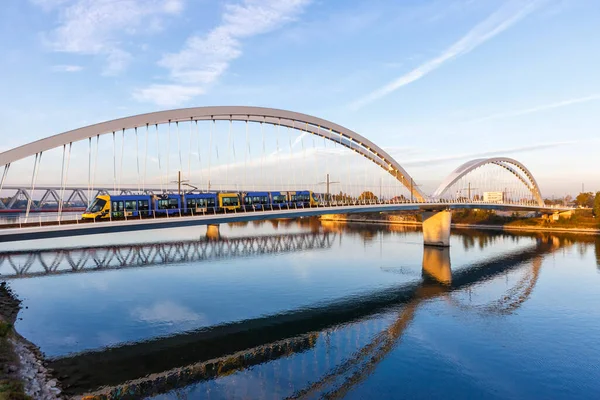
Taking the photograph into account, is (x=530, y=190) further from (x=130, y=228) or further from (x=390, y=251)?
(x=130, y=228)

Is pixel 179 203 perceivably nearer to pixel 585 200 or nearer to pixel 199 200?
pixel 199 200

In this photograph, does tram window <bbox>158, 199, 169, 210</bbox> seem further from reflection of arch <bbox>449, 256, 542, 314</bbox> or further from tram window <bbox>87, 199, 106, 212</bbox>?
reflection of arch <bbox>449, 256, 542, 314</bbox>

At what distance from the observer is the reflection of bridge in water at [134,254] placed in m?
33.9

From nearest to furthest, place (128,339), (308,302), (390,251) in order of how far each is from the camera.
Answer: (128,339) < (308,302) < (390,251)

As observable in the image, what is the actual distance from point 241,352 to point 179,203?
1317 centimetres

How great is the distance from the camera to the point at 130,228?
65.2 ft

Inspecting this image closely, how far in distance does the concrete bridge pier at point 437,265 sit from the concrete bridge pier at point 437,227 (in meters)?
0.85

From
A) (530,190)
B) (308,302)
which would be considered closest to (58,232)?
(308,302)

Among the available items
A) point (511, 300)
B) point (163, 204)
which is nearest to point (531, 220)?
point (511, 300)

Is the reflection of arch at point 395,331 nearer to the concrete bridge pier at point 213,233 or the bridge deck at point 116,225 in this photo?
the bridge deck at point 116,225

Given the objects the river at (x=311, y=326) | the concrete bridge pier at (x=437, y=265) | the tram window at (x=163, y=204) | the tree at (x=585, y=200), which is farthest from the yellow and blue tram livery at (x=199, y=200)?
the tree at (x=585, y=200)

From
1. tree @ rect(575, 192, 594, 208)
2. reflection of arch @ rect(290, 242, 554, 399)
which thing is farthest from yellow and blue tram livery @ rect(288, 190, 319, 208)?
tree @ rect(575, 192, 594, 208)

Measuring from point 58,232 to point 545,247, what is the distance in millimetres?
55123

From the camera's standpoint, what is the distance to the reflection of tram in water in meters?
22.9
